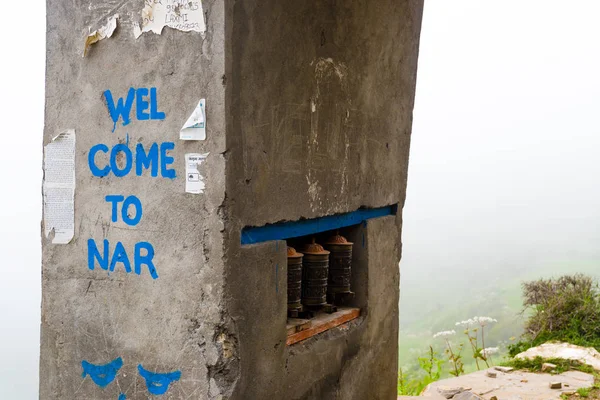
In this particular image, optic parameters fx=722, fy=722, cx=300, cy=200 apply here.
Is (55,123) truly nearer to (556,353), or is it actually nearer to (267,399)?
(267,399)

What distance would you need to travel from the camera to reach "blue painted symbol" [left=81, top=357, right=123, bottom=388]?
11.4 ft

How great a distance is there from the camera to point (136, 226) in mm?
3398

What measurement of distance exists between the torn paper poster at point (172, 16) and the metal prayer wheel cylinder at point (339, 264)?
1.81 m

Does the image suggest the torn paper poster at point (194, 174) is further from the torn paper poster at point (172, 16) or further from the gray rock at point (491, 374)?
the gray rock at point (491, 374)

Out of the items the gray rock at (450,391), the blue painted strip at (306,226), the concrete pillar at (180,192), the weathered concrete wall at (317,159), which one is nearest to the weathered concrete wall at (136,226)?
the concrete pillar at (180,192)

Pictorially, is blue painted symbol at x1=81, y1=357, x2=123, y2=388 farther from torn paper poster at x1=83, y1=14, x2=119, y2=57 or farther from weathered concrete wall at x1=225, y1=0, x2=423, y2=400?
torn paper poster at x1=83, y1=14, x2=119, y2=57

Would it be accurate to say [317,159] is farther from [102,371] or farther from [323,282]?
[102,371]

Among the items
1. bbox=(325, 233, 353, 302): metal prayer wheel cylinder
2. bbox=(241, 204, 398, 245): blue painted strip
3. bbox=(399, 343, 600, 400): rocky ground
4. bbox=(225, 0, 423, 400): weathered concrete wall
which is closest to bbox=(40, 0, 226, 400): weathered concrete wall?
bbox=(225, 0, 423, 400): weathered concrete wall

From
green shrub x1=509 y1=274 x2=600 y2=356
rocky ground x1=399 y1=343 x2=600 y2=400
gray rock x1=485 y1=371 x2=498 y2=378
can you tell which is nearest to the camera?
rocky ground x1=399 y1=343 x2=600 y2=400

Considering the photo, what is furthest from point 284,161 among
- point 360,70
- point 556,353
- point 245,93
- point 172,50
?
point 556,353

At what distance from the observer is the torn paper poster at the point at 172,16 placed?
319 centimetres

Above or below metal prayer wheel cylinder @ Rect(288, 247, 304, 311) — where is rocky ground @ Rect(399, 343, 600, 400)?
below

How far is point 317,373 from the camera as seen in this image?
4000 millimetres

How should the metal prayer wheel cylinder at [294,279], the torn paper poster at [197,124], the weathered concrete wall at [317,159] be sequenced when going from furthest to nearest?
the metal prayer wheel cylinder at [294,279], the weathered concrete wall at [317,159], the torn paper poster at [197,124]
